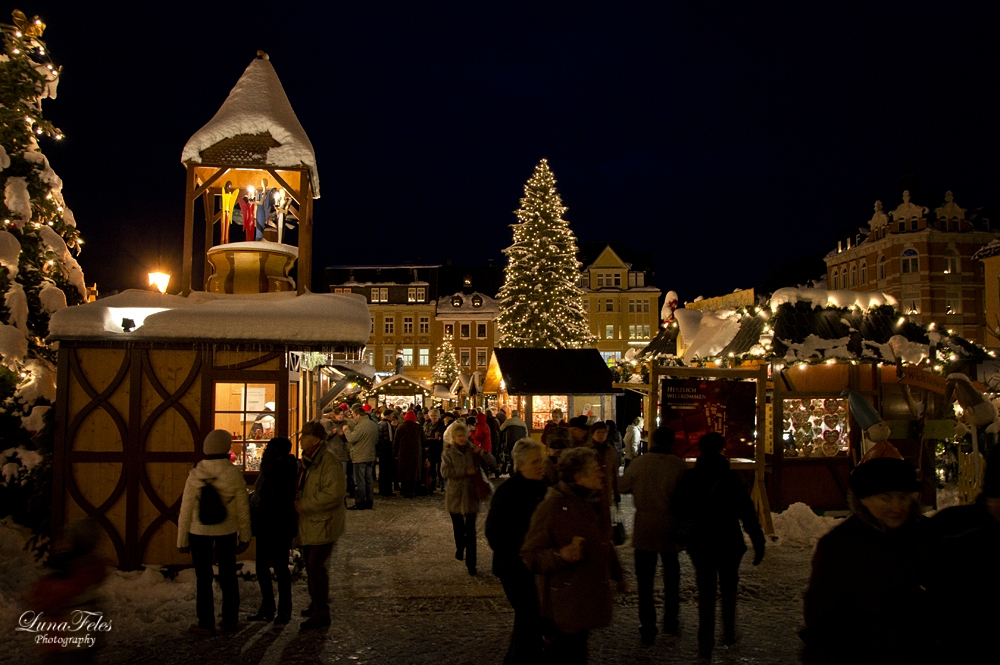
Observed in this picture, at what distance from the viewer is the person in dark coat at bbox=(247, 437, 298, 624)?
644cm

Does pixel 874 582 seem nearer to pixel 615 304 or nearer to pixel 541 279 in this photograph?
pixel 541 279

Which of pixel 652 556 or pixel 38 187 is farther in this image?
pixel 38 187

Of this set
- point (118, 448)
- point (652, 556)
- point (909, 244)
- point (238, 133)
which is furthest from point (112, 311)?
point (909, 244)

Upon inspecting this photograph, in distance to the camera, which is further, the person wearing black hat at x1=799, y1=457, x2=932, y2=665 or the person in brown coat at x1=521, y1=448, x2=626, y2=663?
the person in brown coat at x1=521, y1=448, x2=626, y2=663

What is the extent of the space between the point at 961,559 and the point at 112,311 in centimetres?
790

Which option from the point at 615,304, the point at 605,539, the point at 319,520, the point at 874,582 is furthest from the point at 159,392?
the point at 615,304

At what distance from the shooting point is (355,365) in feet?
56.5

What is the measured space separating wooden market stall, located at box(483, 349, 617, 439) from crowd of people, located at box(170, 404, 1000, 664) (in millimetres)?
10308

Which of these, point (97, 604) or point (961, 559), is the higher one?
point (961, 559)

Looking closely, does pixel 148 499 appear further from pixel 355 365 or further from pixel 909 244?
pixel 909 244

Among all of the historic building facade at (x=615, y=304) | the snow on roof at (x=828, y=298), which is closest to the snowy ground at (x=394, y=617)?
the snow on roof at (x=828, y=298)

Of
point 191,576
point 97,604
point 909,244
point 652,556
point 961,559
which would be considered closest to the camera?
point 961,559

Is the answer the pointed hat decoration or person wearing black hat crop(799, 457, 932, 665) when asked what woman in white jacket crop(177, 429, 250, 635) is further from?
the pointed hat decoration

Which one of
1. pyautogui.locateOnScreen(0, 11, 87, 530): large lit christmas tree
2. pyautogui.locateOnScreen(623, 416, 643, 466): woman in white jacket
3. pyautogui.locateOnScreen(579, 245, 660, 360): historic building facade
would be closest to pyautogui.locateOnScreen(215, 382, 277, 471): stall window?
pyautogui.locateOnScreen(0, 11, 87, 530): large lit christmas tree
